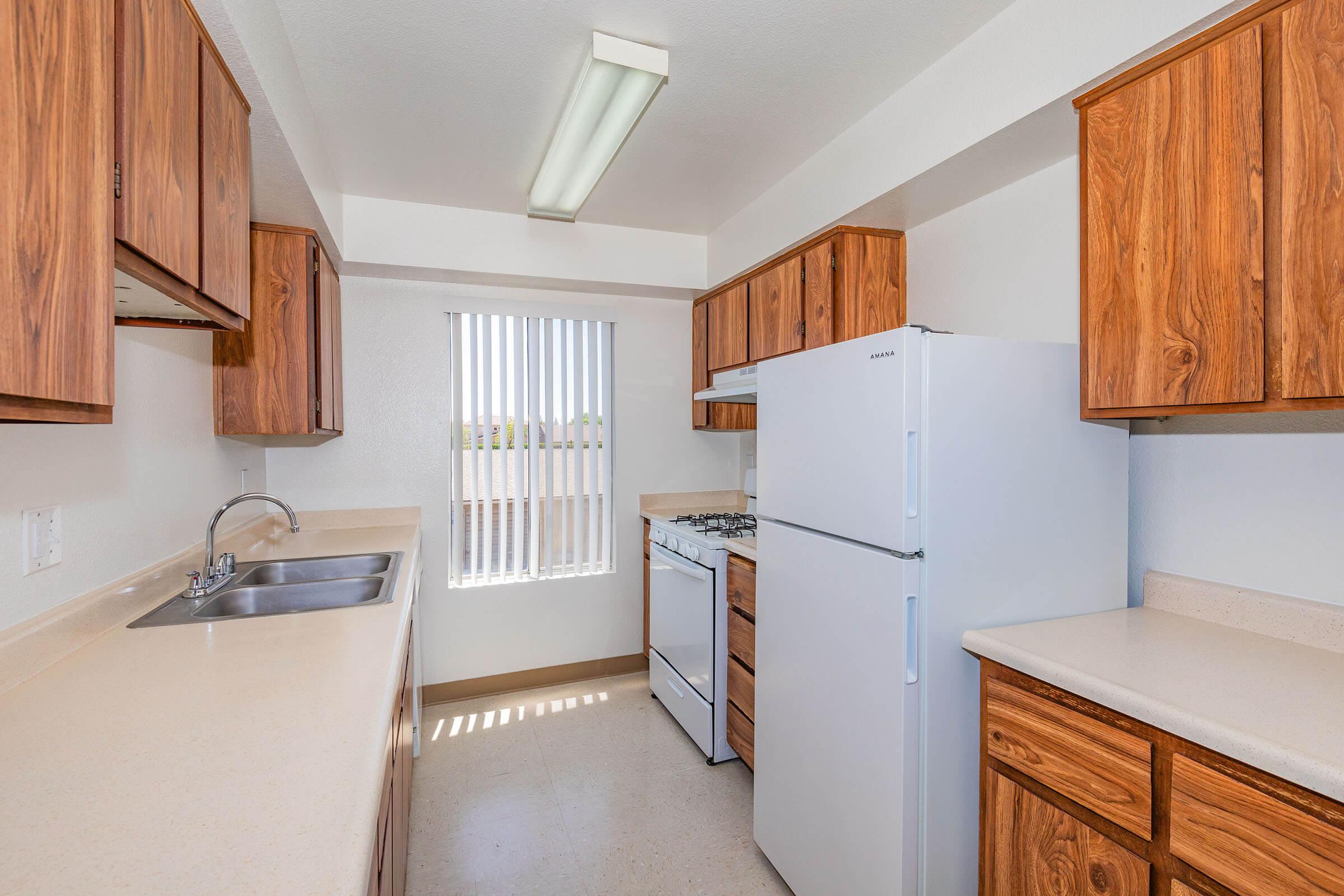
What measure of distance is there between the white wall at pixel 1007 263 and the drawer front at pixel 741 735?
5.69ft

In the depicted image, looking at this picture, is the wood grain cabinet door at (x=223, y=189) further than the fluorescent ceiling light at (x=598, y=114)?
No

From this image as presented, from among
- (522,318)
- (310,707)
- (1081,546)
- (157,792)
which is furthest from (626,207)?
(157,792)

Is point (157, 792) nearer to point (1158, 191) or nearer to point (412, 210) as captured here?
point (1158, 191)

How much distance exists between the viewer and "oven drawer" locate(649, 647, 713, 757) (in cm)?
266

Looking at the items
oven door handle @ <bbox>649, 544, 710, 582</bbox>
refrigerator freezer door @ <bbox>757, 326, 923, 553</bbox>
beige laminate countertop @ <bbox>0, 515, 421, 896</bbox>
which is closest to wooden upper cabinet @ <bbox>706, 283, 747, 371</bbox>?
oven door handle @ <bbox>649, 544, 710, 582</bbox>

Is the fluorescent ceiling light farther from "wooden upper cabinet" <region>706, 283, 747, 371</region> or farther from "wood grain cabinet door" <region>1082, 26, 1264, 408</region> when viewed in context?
"wood grain cabinet door" <region>1082, 26, 1264, 408</region>

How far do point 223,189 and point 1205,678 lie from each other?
2263 mm

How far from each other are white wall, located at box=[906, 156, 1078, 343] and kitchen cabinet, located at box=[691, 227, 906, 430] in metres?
0.10

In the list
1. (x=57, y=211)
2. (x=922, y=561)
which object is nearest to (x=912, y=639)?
(x=922, y=561)

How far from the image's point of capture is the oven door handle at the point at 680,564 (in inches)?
106

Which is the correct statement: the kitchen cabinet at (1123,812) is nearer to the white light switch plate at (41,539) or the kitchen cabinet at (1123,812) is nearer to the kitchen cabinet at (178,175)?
the kitchen cabinet at (178,175)

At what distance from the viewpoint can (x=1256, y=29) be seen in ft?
3.84

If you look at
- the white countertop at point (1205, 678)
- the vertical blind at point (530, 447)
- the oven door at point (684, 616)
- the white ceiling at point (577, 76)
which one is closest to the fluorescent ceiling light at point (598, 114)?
the white ceiling at point (577, 76)

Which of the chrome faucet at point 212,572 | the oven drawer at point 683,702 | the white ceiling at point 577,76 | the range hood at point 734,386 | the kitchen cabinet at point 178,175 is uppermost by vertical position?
the white ceiling at point 577,76
